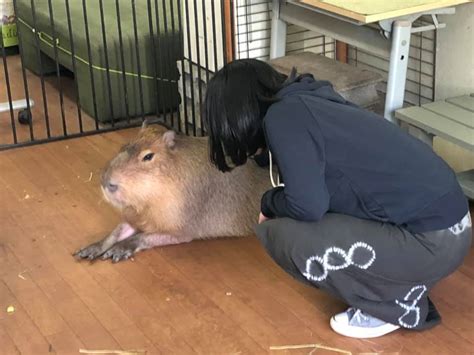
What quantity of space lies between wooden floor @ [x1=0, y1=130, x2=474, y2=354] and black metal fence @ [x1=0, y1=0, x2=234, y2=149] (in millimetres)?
912

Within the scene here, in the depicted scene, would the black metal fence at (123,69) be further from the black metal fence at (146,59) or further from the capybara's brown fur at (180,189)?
the capybara's brown fur at (180,189)

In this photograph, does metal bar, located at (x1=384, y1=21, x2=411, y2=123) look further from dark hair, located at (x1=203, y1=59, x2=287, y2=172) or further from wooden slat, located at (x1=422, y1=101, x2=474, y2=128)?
dark hair, located at (x1=203, y1=59, x2=287, y2=172)

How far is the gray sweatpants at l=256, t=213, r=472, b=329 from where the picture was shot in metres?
2.24

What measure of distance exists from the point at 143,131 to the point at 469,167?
1399 millimetres

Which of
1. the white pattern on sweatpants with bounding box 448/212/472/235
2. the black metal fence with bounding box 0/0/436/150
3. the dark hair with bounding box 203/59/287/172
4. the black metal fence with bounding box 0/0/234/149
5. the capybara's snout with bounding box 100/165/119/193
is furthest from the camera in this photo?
the black metal fence with bounding box 0/0/234/149

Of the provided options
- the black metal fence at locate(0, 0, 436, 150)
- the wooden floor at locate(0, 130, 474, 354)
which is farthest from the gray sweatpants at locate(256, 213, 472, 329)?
the black metal fence at locate(0, 0, 436, 150)

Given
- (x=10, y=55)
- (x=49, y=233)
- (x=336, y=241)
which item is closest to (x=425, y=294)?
(x=336, y=241)

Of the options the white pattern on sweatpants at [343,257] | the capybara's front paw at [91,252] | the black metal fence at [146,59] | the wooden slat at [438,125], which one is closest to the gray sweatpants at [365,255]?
the white pattern on sweatpants at [343,257]

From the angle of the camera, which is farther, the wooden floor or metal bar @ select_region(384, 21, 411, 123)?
metal bar @ select_region(384, 21, 411, 123)

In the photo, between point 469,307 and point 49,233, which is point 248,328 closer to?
point 469,307

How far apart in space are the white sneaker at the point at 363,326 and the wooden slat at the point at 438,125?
770 mm

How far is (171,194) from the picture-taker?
292 cm

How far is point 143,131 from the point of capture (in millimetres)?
2957

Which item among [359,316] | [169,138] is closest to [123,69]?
[169,138]
